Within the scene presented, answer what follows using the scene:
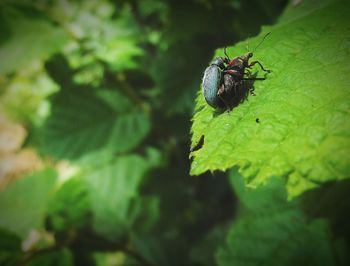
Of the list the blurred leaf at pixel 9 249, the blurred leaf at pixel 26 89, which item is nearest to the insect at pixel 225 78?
the blurred leaf at pixel 9 249

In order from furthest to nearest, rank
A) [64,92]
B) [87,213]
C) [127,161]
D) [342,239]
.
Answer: [127,161] → [64,92] → [87,213] → [342,239]

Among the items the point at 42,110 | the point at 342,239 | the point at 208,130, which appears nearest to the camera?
the point at 208,130

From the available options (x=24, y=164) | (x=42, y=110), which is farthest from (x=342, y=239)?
(x=24, y=164)

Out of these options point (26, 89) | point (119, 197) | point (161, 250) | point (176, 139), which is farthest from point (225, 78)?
point (26, 89)

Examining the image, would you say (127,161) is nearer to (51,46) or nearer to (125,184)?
(125,184)

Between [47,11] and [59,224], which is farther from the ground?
[47,11]

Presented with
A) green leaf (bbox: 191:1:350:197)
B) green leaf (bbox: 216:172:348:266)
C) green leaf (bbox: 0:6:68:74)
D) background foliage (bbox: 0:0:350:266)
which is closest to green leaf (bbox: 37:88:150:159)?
background foliage (bbox: 0:0:350:266)

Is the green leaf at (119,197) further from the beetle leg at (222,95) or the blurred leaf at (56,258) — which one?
the beetle leg at (222,95)
